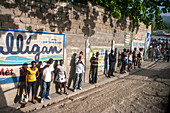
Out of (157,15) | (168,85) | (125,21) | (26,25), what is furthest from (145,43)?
(26,25)

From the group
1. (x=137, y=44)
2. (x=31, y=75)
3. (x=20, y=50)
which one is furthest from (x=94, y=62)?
(x=137, y=44)

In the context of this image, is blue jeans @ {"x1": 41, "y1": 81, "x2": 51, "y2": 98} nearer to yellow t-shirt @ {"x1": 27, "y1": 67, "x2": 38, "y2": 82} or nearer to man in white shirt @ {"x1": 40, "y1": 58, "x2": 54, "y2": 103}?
man in white shirt @ {"x1": 40, "y1": 58, "x2": 54, "y2": 103}

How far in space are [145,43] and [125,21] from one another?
652cm

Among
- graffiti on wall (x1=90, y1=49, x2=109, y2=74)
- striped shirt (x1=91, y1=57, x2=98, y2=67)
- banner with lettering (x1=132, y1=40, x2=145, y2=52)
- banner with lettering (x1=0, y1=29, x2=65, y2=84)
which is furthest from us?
banner with lettering (x1=132, y1=40, x2=145, y2=52)

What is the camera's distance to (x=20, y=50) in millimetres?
4688

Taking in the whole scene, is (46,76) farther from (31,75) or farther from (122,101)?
(122,101)

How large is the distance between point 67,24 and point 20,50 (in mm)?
2479

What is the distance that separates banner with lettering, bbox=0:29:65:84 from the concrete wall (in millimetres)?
206

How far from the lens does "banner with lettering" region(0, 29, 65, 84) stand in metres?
4.35

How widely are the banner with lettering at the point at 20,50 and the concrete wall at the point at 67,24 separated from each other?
206 mm

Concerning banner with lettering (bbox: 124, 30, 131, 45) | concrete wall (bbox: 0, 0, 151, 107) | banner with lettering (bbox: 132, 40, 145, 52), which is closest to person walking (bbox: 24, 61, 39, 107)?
concrete wall (bbox: 0, 0, 151, 107)

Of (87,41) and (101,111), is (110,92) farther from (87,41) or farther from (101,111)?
(87,41)

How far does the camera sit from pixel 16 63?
4.61 metres

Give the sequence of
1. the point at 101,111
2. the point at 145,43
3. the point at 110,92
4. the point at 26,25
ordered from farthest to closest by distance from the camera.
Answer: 1. the point at 145,43
2. the point at 110,92
3. the point at 26,25
4. the point at 101,111
